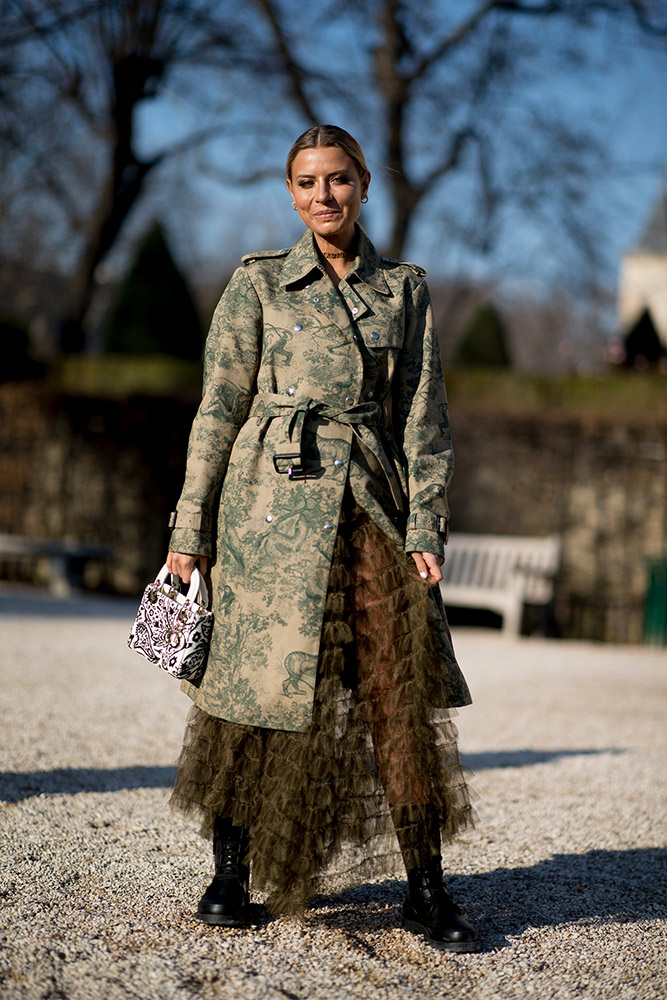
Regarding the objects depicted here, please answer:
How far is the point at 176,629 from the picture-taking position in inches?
103

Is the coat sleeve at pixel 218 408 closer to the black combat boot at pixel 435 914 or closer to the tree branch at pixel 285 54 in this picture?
the black combat boot at pixel 435 914

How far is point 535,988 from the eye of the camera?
241cm

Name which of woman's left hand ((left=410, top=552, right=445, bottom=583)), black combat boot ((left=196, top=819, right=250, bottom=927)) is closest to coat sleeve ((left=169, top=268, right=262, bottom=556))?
woman's left hand ((left=410, top=552, right=445, bottom=583))

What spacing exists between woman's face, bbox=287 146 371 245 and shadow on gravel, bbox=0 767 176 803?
2.17 meters

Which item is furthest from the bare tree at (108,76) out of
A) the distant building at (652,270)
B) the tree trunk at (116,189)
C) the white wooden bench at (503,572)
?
the distant building at (652,270)

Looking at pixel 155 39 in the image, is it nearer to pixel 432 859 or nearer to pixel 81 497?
pixel 81 497

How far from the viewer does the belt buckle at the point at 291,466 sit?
2.59 m

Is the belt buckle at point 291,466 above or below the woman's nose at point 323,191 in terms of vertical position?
below

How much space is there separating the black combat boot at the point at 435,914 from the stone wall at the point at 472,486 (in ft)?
26.2

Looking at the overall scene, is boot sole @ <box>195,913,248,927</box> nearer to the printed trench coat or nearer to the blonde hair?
the printed trench coat

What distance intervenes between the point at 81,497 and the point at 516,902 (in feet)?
30.7

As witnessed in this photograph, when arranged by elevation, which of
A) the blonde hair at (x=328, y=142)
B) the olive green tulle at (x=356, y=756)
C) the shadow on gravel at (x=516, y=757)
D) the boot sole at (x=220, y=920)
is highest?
the blonde hair at (x=328, y=142)

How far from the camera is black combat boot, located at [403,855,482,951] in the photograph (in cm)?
255

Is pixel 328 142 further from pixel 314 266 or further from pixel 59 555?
pixel 59 555
